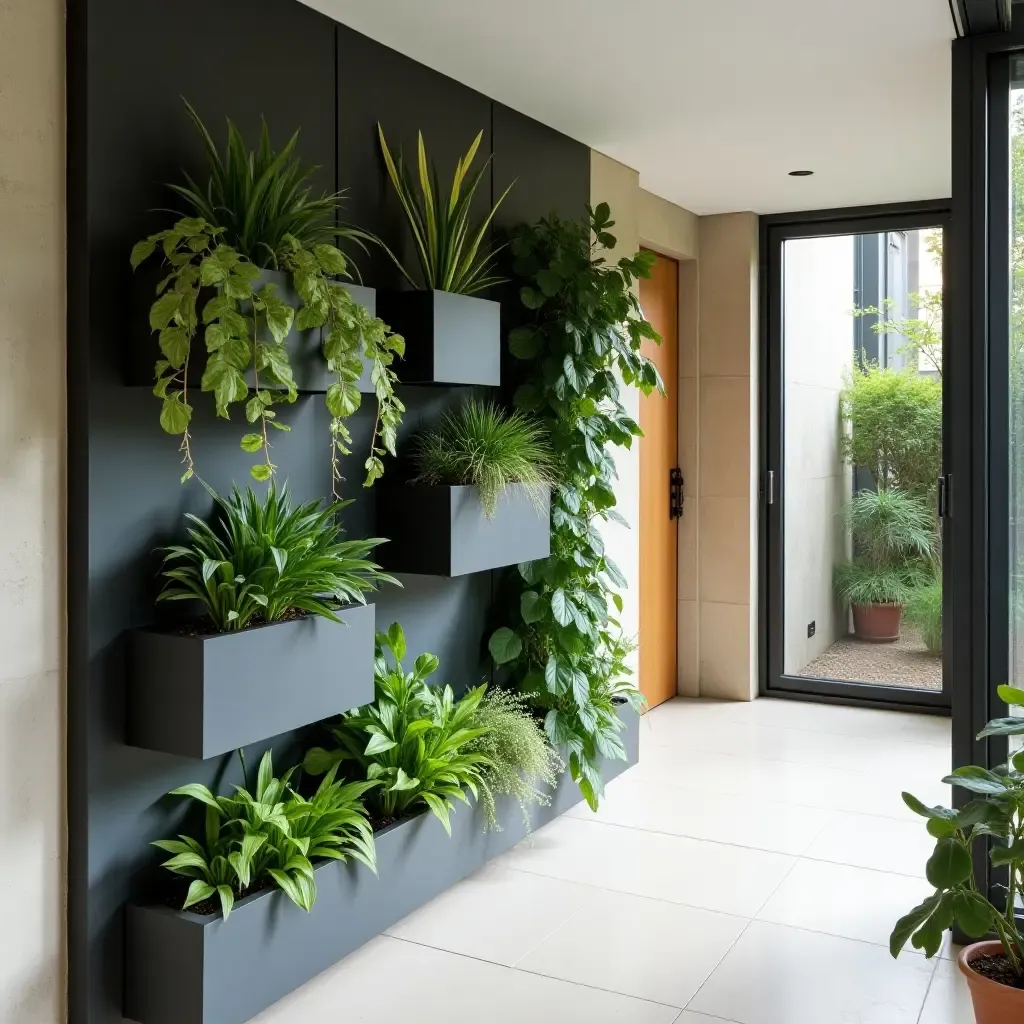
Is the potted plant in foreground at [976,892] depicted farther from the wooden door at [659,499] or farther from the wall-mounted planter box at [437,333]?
the wooden door at [659,499]

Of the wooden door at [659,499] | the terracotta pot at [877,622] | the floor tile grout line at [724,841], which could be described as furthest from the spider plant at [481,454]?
the terracotta pot at [877,622]

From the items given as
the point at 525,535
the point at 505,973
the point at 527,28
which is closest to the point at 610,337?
the point at 525,535

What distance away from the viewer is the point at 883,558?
17.3 feet

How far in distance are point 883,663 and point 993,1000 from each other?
10.7 feet

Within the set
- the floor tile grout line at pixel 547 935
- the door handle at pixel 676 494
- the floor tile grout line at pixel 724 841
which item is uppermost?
the door handle at pixel 676 494

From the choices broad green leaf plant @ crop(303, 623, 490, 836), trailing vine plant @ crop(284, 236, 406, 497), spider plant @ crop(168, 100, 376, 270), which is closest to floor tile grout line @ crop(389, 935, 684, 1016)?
broad green leaf plant @ crop(303, 623, 490, 836)

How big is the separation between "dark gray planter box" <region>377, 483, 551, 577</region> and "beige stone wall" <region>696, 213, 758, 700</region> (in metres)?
2.44

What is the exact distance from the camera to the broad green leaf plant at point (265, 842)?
234 cm

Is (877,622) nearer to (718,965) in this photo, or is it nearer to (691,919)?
(691,919)

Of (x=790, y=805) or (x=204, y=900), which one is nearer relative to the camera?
(x=204, y=900)

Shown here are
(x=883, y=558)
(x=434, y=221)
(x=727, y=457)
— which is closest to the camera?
(x=434, y=221)

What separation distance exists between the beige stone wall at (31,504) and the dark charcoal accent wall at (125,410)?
0.03 m

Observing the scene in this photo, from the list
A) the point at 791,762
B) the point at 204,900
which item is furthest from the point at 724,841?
the point at 204,900

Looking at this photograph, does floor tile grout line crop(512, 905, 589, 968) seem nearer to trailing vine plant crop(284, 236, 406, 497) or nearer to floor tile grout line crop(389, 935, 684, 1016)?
floor tile grout line crop(389, 935, 684, 1016)
